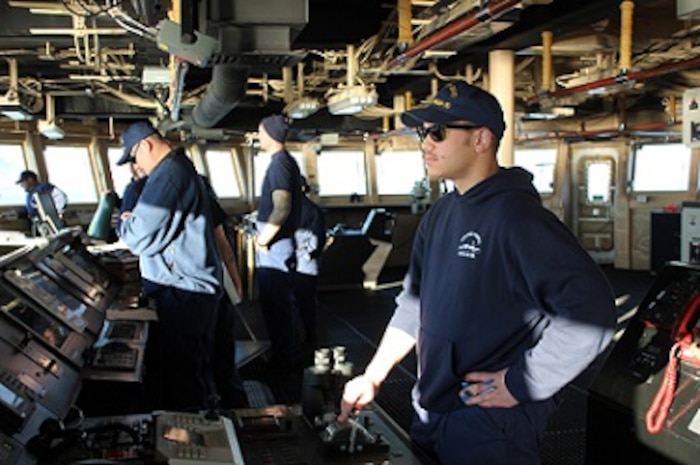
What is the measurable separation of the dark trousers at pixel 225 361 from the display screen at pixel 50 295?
715 millimetres

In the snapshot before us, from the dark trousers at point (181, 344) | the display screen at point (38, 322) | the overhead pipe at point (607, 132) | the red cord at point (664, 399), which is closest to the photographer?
the red cord at point (664, 399)

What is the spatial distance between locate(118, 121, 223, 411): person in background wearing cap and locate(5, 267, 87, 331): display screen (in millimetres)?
383

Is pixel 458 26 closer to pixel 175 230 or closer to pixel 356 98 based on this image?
pixel 175 230

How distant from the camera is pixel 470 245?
5.91 ft

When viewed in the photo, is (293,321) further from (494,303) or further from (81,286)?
(494,303)

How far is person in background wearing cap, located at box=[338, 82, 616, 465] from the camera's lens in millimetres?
1643

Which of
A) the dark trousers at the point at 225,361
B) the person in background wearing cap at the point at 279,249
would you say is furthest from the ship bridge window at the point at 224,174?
the dark trousers at the point at 225,361

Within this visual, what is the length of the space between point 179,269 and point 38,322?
62 cm

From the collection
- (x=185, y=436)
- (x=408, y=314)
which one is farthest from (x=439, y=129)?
(x=185, y=436)

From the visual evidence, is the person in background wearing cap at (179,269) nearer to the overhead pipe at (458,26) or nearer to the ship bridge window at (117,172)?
the overhead pipe at (458,26)

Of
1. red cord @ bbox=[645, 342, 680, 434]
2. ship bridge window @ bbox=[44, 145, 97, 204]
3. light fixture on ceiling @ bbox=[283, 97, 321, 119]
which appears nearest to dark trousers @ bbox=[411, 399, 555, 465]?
red cord @ bbox=[645, 342, 680, 434]

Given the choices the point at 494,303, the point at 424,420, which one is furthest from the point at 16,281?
the point at 494,303

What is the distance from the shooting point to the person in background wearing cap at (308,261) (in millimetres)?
5910

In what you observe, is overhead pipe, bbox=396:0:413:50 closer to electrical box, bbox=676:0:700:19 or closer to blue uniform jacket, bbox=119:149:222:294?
blue uniform jacket, bbox=119:149:222:294
